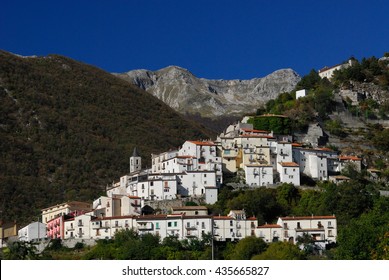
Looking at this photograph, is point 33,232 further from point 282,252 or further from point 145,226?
point 282,252

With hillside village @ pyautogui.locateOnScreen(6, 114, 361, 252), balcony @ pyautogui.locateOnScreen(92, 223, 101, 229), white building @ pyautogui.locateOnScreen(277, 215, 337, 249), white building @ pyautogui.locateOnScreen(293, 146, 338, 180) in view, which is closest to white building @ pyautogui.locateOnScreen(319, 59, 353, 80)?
hillside village @ pyautogui.locateOnScreen(6, 114, 361, 252)

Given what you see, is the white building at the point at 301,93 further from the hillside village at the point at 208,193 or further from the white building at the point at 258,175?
the white building at the point at 258,175

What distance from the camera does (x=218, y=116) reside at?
177 metres

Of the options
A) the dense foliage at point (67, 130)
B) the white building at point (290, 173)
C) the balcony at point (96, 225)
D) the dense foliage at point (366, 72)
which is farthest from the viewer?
the dense foliage at point (67, 130)

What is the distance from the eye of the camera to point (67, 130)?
335ft

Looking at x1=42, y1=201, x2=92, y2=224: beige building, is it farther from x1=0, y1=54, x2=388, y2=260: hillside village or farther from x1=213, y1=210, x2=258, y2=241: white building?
x1=213, y1=210, x2=258, y2=241: white building

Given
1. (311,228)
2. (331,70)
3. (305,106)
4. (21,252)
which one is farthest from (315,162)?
(331,70)

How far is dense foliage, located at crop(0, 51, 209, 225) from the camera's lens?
7856 centimetres

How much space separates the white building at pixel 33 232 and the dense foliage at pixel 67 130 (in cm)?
1246

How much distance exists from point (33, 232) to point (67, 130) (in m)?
52.0

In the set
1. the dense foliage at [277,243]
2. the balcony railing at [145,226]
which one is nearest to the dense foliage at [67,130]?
the balcony railing at [145,226]

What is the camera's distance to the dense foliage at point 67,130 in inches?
3093

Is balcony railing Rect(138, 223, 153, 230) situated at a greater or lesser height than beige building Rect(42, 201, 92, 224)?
lesser

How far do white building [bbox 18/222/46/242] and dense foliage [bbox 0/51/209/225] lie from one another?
40.9 ft
